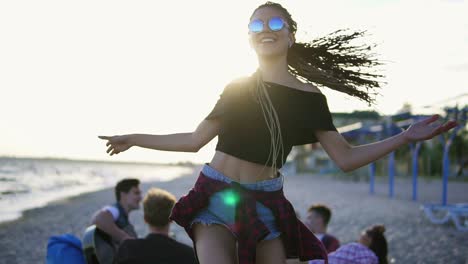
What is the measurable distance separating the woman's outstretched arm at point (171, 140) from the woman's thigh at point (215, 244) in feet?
1.31

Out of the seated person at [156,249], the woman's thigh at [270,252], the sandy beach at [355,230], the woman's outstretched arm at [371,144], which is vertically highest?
the woman's outstretched arm at [371,144]

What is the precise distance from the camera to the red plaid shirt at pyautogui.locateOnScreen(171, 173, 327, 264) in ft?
7.16

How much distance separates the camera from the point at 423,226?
1162 cm

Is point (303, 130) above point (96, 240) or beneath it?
above

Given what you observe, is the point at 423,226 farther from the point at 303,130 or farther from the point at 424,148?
the point at 424,148

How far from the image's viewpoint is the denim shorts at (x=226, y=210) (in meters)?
2.21

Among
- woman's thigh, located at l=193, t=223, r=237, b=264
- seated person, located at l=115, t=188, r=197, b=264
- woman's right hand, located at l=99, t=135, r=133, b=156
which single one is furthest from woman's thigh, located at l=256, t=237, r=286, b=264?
seated person, located at l=115, t=188, r=197, b=264

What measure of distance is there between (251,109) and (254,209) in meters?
0.48

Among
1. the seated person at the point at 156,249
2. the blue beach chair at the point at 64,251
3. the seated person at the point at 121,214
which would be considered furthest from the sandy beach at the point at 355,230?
the seated person at the point at 156,249

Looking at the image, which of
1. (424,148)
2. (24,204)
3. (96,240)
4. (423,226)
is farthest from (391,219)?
(424,148)

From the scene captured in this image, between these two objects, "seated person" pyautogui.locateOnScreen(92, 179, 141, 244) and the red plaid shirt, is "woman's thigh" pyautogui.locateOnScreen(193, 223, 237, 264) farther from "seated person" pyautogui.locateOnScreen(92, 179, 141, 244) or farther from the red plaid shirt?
"seated person" pyautogui.locateOnScreen(92, 179, 141, 244)

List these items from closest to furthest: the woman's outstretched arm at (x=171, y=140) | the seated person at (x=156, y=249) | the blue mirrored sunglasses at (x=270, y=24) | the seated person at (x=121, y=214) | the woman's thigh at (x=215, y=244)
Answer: the woman's thigh at (x=215, y=244) < the woman's outstretched arm at (x=171, y=140) < the blue mirrored sunglasses at (x=270, y=24) < the seated person at (x=156, y=249) < the seated person at (x=121, y=214)

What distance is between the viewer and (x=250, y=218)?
2193 mm

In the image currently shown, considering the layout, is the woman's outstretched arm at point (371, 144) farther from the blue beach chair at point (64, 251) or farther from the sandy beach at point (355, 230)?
the sandy beach at point (355, 230)
